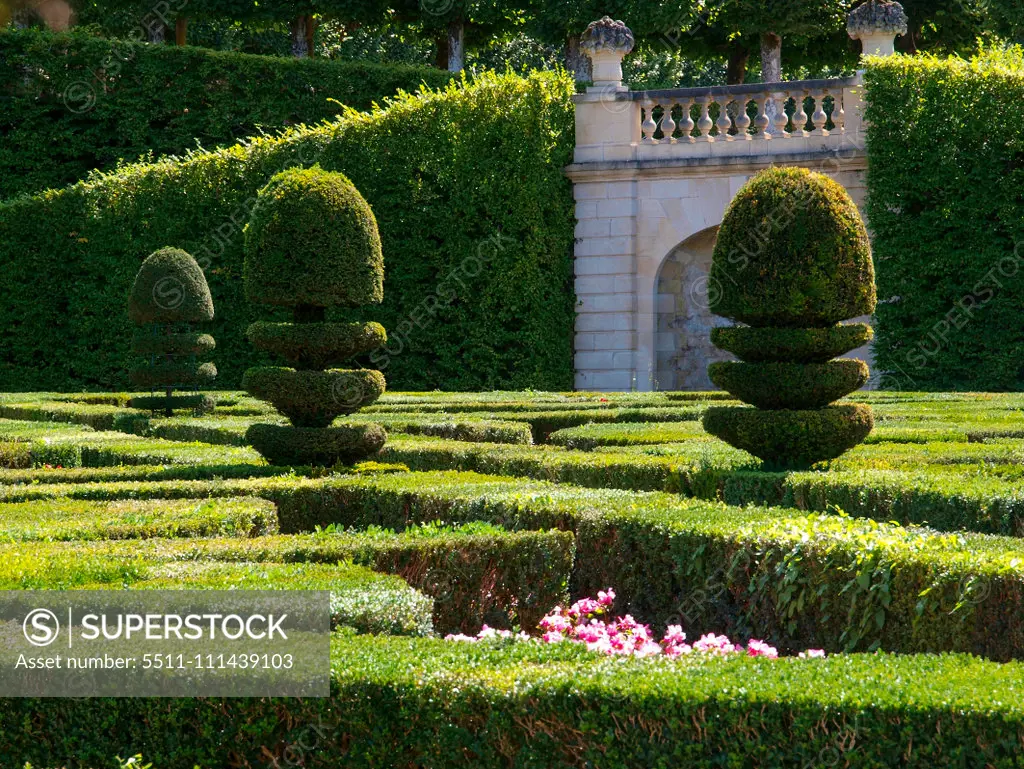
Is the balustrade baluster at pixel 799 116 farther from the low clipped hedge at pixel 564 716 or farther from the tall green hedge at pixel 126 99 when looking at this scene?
the low clipped hedge at pixel 564 716

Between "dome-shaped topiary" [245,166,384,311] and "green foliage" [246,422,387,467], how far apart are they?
0.99 meters

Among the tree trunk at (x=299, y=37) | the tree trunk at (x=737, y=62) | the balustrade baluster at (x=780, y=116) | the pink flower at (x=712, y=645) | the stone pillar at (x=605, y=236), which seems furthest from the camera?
the tree trunk at (x=299, y=37)

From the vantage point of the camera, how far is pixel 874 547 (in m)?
5.89

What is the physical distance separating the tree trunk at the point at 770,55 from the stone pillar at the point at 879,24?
919 centimetres

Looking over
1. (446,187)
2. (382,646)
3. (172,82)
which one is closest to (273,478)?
(382,646)

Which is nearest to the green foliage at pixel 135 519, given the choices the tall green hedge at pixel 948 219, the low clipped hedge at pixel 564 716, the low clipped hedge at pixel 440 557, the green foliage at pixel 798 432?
the low clipped hedge at pixel 440 557

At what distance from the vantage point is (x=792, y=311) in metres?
8.99

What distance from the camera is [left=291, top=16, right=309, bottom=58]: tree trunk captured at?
115 ft

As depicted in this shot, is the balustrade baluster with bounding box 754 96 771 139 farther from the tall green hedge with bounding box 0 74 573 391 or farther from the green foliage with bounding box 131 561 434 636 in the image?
the green foliage with bounding box 131 561 434 636

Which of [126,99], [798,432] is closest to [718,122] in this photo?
[126,99]

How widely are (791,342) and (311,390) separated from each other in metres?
3.65

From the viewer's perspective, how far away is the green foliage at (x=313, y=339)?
10.1m

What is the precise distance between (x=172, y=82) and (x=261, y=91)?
1874 millimetres

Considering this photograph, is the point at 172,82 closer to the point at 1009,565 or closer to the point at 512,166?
the point at 512,166
